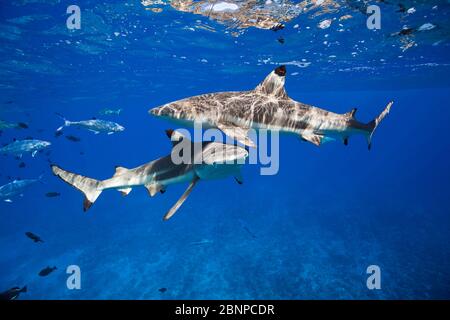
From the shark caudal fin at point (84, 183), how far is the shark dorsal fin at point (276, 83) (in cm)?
436

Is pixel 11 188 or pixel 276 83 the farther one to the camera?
pixel 11 188

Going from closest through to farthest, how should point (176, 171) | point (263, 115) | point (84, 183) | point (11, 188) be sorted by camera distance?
1. point (176, 171)
2. point (84, 183)
3. point (263, 115)
4. point (11, 188)

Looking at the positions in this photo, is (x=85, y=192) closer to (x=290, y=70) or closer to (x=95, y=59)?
(x=95, y=59)

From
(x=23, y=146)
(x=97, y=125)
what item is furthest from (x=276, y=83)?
(x=23, y=146)

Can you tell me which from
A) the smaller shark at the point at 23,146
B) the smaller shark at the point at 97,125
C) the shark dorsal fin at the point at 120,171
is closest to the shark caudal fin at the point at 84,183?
the shark dorsal fin at the point at 120,171

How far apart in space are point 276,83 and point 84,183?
4.88 metres

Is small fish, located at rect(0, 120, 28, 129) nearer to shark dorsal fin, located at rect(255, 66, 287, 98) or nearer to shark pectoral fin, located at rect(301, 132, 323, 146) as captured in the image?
shark dorsal fin, located at rect(255, 66, 287, 98)

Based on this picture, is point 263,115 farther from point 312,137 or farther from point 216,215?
point 216,215

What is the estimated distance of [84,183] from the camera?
5.76 m

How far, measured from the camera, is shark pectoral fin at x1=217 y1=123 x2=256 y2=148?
15.8ft

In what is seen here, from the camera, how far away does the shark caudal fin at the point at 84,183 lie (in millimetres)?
5699

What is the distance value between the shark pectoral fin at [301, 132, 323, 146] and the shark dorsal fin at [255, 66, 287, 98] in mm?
1071

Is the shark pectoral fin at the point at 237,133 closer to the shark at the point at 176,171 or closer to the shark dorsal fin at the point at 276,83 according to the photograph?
the shark at the point at 176,171

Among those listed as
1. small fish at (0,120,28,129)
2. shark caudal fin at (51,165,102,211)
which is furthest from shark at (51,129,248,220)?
small fish at (0,120,28,129)
